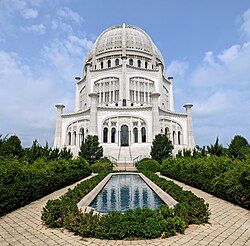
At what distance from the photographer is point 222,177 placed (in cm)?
985

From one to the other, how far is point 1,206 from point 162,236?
5.18m

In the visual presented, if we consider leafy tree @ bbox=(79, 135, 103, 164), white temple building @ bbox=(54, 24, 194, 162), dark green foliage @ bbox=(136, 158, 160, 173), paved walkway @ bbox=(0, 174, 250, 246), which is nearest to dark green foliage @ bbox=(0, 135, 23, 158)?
paved walkway @ bbox=(0, 174, 250, 246)

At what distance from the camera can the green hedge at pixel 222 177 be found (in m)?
8.17

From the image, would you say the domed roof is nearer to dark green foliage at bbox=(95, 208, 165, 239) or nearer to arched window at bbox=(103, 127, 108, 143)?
arched window at bbox=(103, 127, 108, 143)

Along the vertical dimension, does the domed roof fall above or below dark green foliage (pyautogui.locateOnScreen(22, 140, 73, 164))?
above

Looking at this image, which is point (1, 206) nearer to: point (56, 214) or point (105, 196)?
point (56, 214)

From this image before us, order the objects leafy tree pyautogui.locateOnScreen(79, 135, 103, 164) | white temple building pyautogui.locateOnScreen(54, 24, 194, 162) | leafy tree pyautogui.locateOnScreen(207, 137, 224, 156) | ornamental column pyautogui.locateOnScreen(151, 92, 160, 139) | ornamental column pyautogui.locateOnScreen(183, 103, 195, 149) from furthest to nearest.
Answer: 1. ornamental column pyautogui.locateOnScreen(183, 103, 195, 149)
2. white temple building pyautogui.locateOnScreen(54, 24, 194, 162)
3. ornamental column pyautogui.locateOnScreen(151, 92, 160, 139)
4. leafy tree pyautogui.locateOnScreen(79, 135, 103, 164)
5. leafy tree pyautogui.locateOnScreen(207, 137, 224, 156)

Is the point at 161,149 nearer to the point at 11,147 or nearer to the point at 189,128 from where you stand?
the point at 189,128

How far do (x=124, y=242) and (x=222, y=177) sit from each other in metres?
6.76

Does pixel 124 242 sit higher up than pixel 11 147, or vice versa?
pixel 11 147

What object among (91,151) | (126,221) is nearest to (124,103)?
(91,151)

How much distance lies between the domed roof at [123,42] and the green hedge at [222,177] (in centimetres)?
3944

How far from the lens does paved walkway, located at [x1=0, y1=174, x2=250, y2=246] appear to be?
15.5ft

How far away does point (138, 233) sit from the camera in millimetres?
5047
